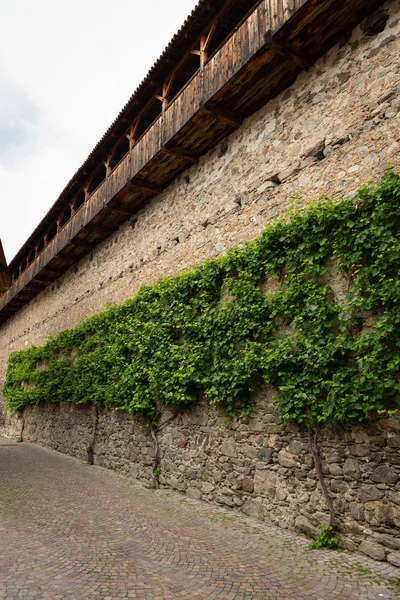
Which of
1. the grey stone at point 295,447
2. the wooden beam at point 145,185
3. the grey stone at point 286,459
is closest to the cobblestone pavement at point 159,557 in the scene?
the grey stone at point 286,459

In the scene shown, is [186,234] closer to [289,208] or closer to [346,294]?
[289,208]

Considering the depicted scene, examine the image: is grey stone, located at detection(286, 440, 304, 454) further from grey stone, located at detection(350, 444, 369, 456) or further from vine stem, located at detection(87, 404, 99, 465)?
vine stem, located at detection(87, 404, 99, 465)

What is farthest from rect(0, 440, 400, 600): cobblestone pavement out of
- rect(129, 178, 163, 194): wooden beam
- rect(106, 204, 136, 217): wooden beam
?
rect(106, 204, 136, 217): wooden beam

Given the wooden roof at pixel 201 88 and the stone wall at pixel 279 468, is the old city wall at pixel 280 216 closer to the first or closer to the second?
the stone wall at pixel 279 468

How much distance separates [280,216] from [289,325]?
1781 mm

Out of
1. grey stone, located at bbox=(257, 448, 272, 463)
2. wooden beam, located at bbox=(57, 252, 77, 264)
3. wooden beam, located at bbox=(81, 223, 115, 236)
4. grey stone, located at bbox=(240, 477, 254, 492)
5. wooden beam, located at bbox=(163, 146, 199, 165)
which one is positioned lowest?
grey stone, located at bbox=(240, 477, 254, 492)

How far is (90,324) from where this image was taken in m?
10.2

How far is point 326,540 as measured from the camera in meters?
4.11

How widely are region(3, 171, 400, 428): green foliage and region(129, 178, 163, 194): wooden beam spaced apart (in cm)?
264

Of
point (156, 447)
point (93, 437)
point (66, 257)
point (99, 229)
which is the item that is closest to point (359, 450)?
point (156, 447)

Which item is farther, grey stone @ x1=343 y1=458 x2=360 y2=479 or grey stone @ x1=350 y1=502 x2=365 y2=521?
grey stone @ x1=343 y1=458 x2=360 y2=479

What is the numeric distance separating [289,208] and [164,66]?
4955 millimetres

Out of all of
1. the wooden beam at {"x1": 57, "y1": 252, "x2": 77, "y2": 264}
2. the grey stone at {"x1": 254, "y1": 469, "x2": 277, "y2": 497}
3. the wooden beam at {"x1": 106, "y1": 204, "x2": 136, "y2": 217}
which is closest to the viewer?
the grey stone at {"x1": 254, "y1": 469, "x2": 277, "y2": 497}

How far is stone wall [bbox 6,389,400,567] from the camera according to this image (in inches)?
154
